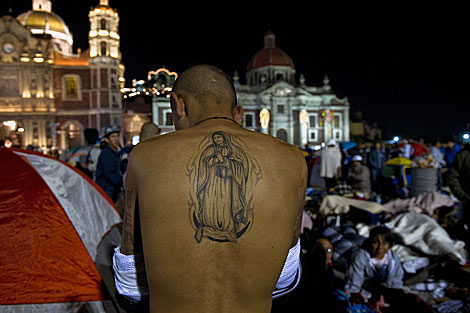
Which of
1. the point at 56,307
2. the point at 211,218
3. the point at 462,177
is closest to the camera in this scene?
the point at 211,218

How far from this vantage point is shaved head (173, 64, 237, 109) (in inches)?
69.9

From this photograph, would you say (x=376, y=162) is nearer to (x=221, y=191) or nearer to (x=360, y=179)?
(x=360, y=179)

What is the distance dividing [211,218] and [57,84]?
37.5 m

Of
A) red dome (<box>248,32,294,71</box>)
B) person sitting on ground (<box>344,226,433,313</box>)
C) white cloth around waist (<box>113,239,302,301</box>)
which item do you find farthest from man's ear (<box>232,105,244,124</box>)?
red dome (<box>248,32,294,71</box>)

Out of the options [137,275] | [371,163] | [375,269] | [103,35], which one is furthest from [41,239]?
[103,35]

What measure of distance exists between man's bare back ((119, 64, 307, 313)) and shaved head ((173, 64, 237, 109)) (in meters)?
0.23

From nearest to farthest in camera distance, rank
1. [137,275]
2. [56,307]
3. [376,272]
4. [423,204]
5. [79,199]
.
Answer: [137,275] → [56,307] → [79,199] → [376,272] → [423,204]

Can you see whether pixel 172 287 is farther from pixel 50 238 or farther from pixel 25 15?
pixel 25 15

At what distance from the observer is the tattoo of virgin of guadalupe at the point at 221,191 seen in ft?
4.88

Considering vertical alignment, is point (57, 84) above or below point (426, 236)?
above

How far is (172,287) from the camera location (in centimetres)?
148

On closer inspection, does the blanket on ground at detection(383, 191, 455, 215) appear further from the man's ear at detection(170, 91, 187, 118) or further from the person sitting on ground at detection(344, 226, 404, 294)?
the man's ear at detection(170, 91, 187, 118)

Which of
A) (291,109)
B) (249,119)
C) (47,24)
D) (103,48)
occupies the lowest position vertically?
(249,119)

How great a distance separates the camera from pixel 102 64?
112ft
